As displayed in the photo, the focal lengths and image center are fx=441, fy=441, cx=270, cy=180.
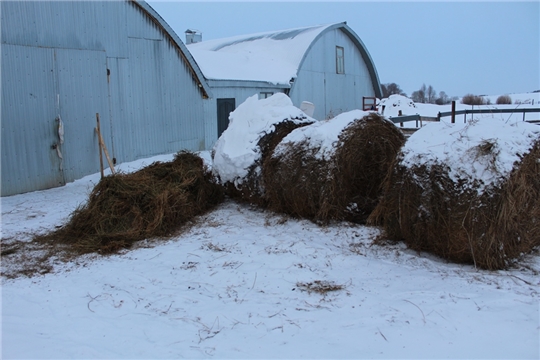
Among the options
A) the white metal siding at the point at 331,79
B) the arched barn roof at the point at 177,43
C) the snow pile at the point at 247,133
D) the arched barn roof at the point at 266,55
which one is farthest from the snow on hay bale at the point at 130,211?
the white metal siding at the point at 331,79

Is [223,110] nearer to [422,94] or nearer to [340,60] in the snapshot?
[340,60]

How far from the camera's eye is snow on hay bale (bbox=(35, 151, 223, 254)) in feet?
20.7

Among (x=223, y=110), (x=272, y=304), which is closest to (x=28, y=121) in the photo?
(x=223, y=110)

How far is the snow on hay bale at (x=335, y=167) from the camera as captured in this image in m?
6.72

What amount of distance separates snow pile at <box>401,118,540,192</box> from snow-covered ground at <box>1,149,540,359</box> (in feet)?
3.57

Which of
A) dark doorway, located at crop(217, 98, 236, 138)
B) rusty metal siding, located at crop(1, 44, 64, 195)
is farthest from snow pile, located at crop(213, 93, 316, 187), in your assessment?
dark doorway, located at crop(217, 98, 236, 138)

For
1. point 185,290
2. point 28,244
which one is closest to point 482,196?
point 185,290

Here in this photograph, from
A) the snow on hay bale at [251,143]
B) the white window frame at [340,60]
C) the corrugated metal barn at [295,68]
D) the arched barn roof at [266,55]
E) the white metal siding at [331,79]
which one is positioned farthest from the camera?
the white window frame at [340,60]

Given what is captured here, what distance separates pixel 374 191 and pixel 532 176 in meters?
2.58

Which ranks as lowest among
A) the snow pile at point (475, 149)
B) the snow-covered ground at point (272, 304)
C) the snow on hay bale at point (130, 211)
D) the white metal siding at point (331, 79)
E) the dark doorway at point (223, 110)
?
the snow-covered ground at point (272, 304)

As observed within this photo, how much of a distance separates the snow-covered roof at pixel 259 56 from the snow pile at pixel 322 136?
8217 millimetres

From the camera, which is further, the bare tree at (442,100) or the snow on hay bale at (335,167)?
the bare tree at (442,100)

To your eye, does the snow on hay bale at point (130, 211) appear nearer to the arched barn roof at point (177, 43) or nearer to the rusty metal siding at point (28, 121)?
the rusty metal siding at point (28, 121)

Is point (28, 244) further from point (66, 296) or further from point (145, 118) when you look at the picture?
point (145, 118)
